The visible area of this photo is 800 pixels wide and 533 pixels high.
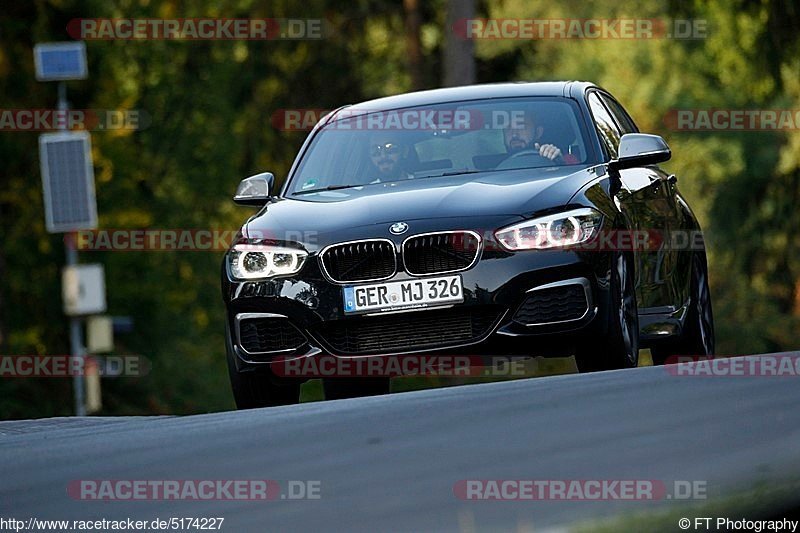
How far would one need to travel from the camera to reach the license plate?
8.56 m

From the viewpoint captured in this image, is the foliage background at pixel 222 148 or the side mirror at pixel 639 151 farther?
the foliage background at pixel 222 148

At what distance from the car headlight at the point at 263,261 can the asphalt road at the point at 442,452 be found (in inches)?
88.1

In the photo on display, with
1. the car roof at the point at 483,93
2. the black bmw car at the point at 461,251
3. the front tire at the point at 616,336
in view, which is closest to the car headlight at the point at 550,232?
the black bmw car at the point at 461,251

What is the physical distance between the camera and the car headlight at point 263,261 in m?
8.87

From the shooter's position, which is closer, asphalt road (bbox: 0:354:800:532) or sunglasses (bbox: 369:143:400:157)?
asphalt road (bbox: 0:354:800:532)

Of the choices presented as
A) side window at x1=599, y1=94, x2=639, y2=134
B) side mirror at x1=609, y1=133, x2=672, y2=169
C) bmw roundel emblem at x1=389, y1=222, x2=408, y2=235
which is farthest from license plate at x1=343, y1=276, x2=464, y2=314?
side window at x1=599, y1=94, x2=639, y2=134

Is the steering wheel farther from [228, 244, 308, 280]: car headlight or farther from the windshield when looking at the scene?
[228, 244, 308, 280]: car headlight

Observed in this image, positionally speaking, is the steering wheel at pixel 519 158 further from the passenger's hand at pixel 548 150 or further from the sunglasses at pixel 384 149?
the sunglasses at pixel 384 149

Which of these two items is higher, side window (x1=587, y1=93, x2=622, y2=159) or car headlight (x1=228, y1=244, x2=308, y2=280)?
side window (x1=587, y1=93, x2=622, y2=159)

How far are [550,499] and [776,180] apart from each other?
27.2 m

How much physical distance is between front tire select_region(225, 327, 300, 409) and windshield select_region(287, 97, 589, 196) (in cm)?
110

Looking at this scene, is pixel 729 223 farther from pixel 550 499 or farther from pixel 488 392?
pixel 550 499

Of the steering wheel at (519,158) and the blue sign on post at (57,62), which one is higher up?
the blue sign on post at (57,62)

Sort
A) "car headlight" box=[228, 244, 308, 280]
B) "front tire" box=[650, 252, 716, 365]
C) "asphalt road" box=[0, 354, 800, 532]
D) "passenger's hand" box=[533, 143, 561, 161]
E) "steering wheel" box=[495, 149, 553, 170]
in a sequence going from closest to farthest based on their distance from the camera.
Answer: "asphalt road" box=[0, 354, 800, 532]
"car headlight" box=[228, 244, 308, 280]
"steering wheel" box=[495, 149, 553, 170]
"passenger's hand" box=[533, 143, 561, 161]
"front tire" box=[650, 252, 716, 365]
